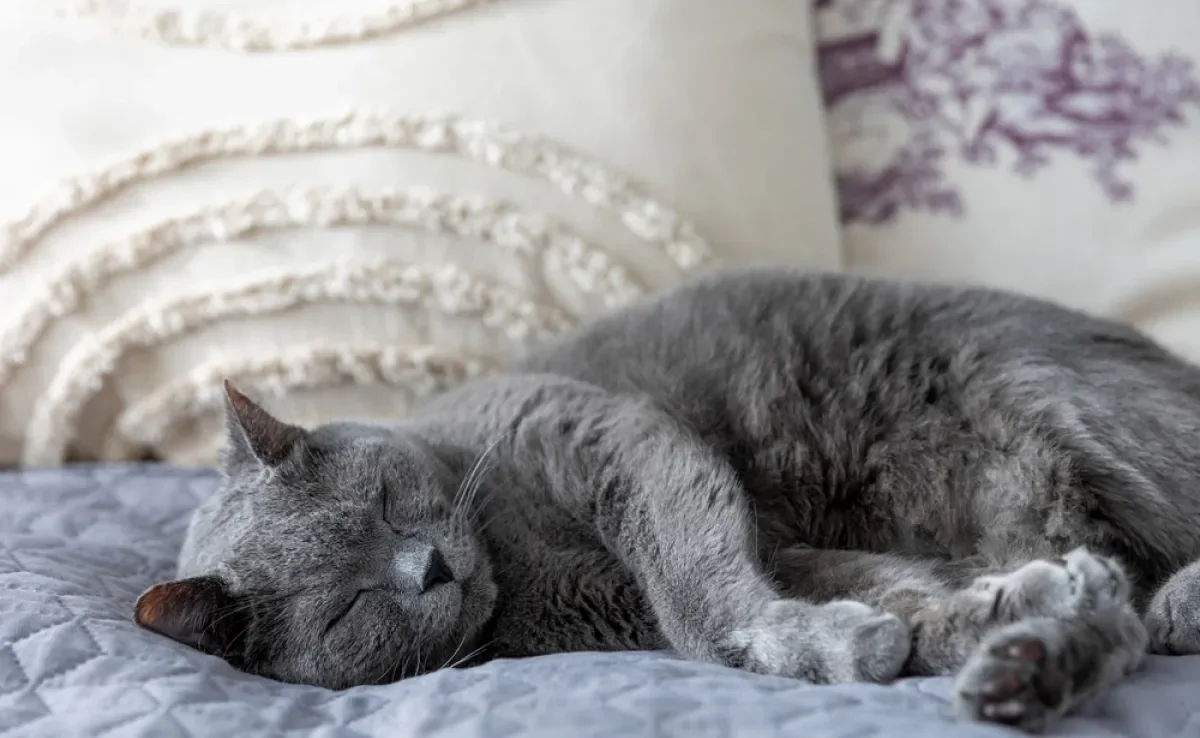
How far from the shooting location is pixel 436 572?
970 mm

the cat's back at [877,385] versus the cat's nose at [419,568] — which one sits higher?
the cat's back at [877,385]

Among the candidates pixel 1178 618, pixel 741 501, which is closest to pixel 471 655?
pixel 741 501

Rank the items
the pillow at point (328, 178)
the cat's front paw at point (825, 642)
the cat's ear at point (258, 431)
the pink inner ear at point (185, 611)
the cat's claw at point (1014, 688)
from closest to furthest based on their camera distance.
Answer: the cat's claw at point (1014, 688)
the cat's front paw at point (825, 642)
the pink inner ear at point (185, 611)
the cat's ear at point (258, 431)
the pillow at point (328, 178)

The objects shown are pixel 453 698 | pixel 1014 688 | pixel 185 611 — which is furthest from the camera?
pixel 185 611

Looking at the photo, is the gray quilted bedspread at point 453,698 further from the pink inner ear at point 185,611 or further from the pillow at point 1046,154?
the pillow at point 1046,154

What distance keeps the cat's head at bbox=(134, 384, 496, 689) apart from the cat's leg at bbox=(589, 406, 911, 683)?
0.17 metres


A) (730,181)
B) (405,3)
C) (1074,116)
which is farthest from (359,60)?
(1074,116)

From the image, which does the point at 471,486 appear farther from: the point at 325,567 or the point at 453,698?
the point at 453,698

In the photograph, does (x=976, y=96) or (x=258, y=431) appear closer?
(x=258, y=431)

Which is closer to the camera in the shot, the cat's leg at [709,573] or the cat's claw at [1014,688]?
the cat's claw at [1014,688]

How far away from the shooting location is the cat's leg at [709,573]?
797 millimetres

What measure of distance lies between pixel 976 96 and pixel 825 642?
3.06 ft

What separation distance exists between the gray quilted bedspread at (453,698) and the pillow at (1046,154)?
72 centimetres

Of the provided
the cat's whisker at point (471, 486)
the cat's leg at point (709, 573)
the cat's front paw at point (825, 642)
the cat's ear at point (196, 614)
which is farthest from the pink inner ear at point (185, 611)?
the cat's front paw at point (825, 642)
